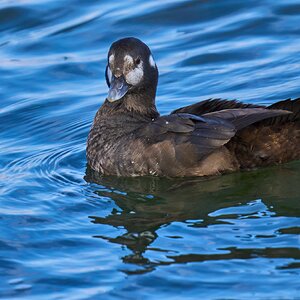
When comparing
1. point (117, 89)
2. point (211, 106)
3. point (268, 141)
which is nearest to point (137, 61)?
point (117, 89)

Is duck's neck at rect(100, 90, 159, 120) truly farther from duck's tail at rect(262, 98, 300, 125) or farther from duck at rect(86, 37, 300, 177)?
duck's tail at rect(262, 98, 300, 125)

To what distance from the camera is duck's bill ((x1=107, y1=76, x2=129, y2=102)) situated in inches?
323

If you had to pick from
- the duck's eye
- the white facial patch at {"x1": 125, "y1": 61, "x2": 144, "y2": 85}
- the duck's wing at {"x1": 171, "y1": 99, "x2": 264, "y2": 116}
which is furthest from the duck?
the duck's eye

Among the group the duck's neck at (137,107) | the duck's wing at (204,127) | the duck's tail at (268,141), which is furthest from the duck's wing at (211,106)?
the duck's neck at (137,107)

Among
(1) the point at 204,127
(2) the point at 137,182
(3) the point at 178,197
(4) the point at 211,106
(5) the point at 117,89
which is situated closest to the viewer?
(3) the point at 178,197

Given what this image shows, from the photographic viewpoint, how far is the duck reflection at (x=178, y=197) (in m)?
6.89

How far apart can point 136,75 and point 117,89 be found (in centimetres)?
24

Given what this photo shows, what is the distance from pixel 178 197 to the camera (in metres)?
7.49

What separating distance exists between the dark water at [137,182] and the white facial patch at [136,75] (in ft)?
2.78

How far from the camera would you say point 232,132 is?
7469 millimetres

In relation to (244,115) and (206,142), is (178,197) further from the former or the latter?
(244,115)

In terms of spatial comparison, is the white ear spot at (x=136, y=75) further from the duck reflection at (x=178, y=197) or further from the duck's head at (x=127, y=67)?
the duck reflection at (x=178, y=197)

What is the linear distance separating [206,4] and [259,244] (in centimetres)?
652

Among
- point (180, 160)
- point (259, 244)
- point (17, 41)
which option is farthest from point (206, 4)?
point (259, 244)
